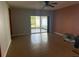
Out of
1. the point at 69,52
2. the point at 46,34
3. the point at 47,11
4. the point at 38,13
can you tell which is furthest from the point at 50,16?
the point at 69,52

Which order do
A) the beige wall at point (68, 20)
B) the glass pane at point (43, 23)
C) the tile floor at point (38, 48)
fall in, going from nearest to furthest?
the beige wall at point (68, 20) → the glass pane at point (43, 23) → the tile floor at point (38, 48)

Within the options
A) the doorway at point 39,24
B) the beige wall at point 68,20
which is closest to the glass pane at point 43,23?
the doorway at point 39,24

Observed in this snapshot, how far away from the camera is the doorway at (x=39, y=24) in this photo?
88.4 inches

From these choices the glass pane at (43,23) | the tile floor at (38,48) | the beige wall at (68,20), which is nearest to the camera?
the beige wall at (68,20)

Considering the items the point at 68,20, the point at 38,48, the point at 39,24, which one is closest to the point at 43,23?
the point at 39,24

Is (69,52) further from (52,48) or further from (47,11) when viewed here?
(47,11)

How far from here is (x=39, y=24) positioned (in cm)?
224

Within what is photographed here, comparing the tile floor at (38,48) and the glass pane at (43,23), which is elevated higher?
the glass pane at (43,23)

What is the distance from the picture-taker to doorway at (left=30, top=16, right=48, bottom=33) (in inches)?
88.4

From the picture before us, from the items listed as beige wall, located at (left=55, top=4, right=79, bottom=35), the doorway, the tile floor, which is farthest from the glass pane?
the tile floor

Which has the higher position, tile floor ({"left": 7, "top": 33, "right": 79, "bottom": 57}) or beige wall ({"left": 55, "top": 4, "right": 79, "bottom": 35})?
beige wall ({"left": 55, "top": 4, "right": 79, "bottom": 35})

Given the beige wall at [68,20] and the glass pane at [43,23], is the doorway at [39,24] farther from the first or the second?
the beige wall at [68,20]

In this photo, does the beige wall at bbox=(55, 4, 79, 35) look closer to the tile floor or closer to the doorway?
the doorway

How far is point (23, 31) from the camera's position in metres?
2.48
